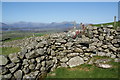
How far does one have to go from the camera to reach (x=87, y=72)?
11797mm

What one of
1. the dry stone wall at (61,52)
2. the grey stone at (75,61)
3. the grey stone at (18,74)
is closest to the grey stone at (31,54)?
the dry stone wall at (61,52)

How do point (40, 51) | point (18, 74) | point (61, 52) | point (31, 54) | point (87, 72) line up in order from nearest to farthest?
point (18, 74), point (87, 72), point (31, 54), point (40, 51), point (61, 52)

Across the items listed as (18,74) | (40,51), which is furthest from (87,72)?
(18,74)

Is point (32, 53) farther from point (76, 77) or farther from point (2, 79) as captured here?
point (76, 77)

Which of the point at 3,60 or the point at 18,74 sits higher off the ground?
the point at 3,60

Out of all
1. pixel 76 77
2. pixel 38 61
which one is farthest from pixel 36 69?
pixel 76 77

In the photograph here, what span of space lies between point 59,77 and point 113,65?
17.9ft

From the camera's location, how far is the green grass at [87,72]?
1107cm

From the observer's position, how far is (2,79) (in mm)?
9891

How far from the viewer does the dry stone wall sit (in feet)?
37.5

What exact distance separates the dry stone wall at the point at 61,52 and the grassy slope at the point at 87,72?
77 cm

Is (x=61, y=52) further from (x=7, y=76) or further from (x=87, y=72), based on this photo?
(x=7, y=76)

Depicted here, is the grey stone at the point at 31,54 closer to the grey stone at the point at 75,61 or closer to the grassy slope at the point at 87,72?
the grassy slope at the point at 87,72

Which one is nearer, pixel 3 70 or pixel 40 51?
pixel 3 70
